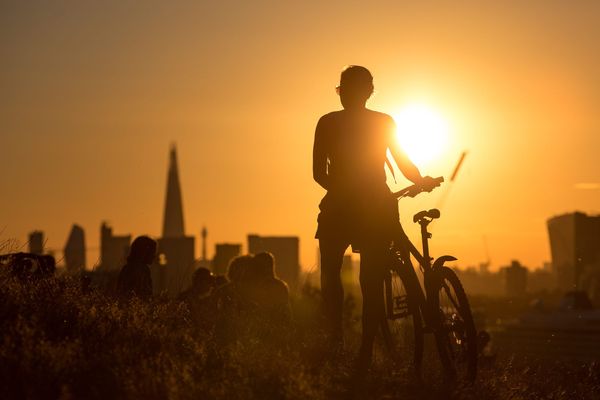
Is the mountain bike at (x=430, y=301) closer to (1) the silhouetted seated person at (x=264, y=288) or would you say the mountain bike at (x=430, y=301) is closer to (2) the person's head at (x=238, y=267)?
(1) the silhouetted seated person at (x=264, y=288)

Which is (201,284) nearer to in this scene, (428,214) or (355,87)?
(428,214)

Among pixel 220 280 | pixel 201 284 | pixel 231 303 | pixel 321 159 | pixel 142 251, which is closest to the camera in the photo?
pixel 321 159

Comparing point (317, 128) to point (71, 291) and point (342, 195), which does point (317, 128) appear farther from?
point (71, 291)

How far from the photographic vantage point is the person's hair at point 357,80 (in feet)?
27.3

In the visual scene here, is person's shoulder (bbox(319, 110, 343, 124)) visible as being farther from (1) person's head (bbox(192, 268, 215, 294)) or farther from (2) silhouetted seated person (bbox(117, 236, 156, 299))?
(1) person's head (bbox(192, 268, 215, 294))

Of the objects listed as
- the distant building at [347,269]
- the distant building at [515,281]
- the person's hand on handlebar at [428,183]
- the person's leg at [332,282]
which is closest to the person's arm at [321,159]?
the person's leg at [332,282]

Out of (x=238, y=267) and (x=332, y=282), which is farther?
(x=238, y=267)

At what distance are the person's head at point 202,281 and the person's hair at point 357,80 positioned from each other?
11.9 feet

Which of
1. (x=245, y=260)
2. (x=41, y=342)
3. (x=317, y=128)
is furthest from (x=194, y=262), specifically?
(x=41, y=342)

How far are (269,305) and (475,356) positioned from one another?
2637 millimetres

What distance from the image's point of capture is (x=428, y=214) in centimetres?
854

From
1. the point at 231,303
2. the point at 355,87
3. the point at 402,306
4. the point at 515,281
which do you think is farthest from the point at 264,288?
the point at 515,281

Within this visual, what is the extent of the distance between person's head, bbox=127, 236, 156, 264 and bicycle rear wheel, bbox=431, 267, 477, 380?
10.4 feet

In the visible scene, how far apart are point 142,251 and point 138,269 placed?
0.19 m
